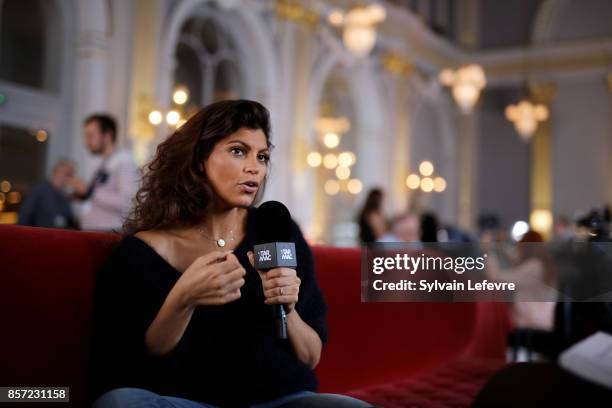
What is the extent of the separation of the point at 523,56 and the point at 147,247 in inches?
619

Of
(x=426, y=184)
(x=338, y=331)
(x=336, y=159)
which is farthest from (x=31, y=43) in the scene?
(x=426, y=184)

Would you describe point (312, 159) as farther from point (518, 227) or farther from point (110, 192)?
point (518, 227)

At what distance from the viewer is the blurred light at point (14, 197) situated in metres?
7.01

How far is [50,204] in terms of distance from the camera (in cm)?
618

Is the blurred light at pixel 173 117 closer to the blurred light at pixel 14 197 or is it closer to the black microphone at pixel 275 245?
the blurred light at pixel 14 197

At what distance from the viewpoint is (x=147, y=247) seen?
5.89 ft

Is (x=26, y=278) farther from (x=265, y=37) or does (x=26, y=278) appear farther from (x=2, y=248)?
(x=265, y=37)

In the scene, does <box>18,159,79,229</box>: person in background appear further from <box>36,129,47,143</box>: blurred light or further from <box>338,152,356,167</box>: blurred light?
<box>338,152,356,167</box>: blurred light

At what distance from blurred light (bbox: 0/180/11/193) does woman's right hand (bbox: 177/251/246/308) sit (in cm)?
596

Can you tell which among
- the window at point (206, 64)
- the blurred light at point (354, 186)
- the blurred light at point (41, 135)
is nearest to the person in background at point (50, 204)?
the blurred light at point (41, 135)

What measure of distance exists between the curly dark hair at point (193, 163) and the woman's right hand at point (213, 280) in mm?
305

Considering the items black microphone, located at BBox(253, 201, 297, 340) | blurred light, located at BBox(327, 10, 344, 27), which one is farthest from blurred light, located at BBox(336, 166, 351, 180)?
black microphone, located at BBox(253, 201, 297, 340)

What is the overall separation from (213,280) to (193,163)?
447mm

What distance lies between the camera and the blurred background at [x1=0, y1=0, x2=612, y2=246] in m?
7.70
